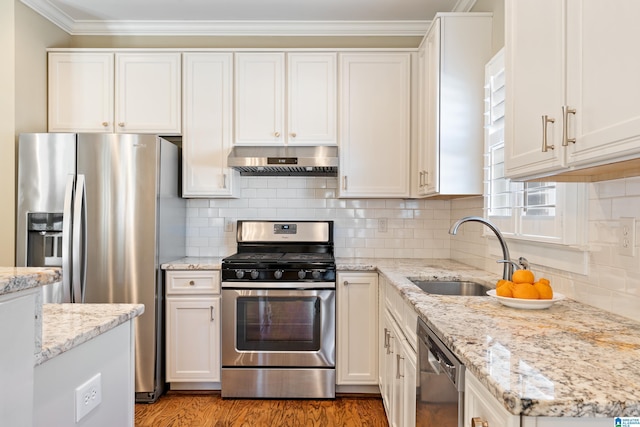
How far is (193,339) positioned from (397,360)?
150cm

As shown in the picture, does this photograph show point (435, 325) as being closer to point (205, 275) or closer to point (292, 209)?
point (205, 275)

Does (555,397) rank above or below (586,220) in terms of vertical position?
below

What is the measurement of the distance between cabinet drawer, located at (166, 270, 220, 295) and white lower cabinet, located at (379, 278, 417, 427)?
1.15m

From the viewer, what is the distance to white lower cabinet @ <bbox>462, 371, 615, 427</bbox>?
84cm

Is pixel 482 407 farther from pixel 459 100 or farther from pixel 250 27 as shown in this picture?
pixel 250 27

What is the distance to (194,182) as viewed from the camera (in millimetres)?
3178

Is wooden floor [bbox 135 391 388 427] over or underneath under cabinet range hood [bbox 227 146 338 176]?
underneath

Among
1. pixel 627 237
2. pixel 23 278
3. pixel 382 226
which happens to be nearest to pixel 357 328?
pixel 382 226

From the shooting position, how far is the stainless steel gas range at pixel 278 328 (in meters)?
2.88

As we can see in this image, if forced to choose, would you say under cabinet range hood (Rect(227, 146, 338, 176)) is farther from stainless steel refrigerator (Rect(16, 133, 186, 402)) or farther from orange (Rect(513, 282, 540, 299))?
orange (Rect(513, 282, 540, 299))

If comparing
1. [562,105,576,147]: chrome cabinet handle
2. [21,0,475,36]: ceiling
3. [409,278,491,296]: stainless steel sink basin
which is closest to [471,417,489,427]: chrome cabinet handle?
[562,105,576,147]: chrome cabinet handle

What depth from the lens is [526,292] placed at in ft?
5.11

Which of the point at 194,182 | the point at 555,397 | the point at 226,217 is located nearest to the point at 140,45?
the point at 194,182

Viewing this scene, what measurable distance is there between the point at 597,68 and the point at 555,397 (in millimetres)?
796
